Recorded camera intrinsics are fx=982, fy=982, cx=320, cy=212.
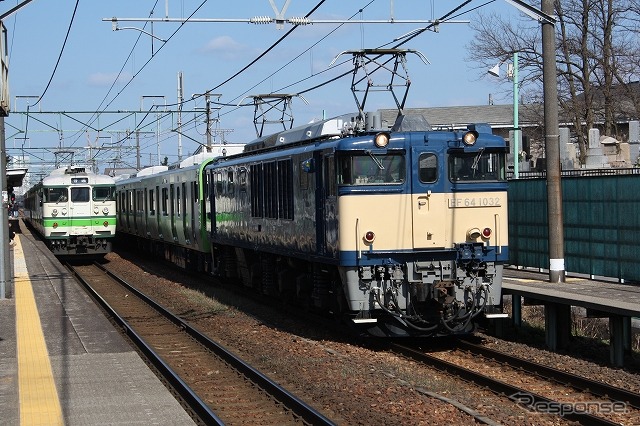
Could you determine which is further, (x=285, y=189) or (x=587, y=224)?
(x=587, y=224)

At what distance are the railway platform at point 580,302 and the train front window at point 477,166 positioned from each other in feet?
5.91

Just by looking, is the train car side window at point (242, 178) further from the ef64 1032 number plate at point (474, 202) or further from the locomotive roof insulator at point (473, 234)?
the locomotive roof insulator at point (473, 234)

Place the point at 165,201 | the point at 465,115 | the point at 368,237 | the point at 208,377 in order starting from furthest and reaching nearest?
the point at 465,115 < the point at 165,201 < the point at 368,237 < the point at 208,377

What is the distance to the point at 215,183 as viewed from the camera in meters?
22.9

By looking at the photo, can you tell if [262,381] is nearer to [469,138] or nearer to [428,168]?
[428,168]

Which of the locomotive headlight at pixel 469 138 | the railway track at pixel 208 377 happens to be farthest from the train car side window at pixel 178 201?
the locomotive headlight at pixel 469 138

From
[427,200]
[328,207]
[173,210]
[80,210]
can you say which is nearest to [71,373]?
[328,207]

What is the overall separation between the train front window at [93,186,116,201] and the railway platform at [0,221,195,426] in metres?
13.1

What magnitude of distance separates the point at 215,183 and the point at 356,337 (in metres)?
9.18

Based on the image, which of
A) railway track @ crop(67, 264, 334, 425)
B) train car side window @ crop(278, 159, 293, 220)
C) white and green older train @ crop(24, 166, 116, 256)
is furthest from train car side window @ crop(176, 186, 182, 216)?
train car side window @ crop(278, 159, 293, 220)

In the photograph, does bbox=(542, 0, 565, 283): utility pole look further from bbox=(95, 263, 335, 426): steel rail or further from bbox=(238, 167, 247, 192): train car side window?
bbox=(238, 167, 247, 192): train car side window

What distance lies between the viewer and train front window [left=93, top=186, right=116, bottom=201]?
107 ft

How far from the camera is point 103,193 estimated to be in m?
32.8

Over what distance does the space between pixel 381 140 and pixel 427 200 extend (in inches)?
41.1
